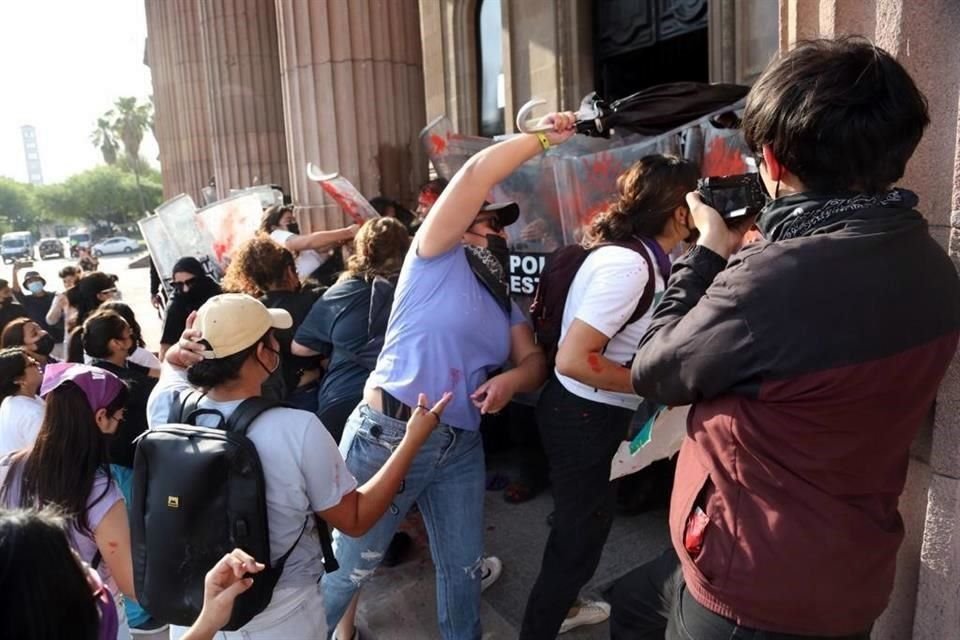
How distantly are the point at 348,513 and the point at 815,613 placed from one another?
122cm

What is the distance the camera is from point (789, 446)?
130 cm

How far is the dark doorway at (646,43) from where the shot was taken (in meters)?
7.96

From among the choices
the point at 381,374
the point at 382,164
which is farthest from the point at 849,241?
the point at 382,164

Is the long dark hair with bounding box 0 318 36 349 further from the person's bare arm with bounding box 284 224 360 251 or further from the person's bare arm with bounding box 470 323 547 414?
the person's bare arm with bounding box 470 323 547 414

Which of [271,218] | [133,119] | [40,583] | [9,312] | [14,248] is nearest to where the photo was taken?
[40,583]

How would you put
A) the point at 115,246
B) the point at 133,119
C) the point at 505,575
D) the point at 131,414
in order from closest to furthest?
the point at 131,414 < the point at 505,575 < the point at 115,246 < the point at 133,119

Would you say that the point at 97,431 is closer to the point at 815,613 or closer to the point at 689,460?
the point at 689,460

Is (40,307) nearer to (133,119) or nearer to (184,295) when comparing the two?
(184,295)

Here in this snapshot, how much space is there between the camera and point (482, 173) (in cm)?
221

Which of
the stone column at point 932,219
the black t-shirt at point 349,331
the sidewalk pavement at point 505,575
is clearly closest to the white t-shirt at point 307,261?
the black t-shirt at point 349,331

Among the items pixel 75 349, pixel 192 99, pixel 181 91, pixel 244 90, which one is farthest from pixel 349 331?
pixel 181 91

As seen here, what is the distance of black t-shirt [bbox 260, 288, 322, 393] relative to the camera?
3619mm

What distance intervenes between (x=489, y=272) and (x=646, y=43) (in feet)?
22.7

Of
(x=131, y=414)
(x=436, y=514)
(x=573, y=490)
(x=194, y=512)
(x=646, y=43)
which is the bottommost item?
(x=436, y=514)
